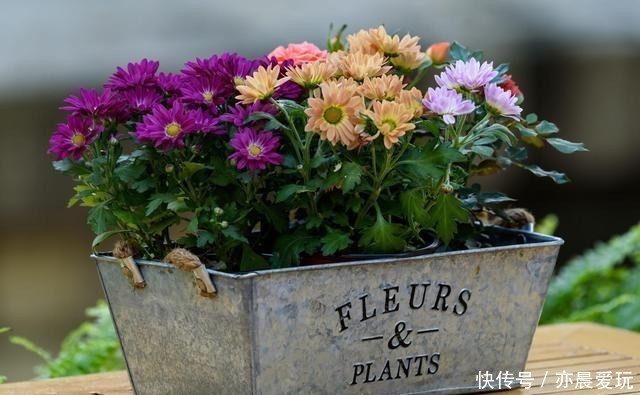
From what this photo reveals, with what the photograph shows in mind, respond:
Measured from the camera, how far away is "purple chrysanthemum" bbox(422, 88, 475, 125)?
133cm

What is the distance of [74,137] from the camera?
1.36 meters

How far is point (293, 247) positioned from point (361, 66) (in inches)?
9.8

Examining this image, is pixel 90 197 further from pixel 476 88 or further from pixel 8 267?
pixel 8 267

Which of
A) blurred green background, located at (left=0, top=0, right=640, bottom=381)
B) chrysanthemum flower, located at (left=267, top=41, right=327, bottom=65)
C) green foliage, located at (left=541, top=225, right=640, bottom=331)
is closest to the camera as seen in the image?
chrysanthemum flower, located at (left=267, top=41, right=327, bottom=65)

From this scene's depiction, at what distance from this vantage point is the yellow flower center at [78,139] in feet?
4.43

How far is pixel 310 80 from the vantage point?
1385 millimetres

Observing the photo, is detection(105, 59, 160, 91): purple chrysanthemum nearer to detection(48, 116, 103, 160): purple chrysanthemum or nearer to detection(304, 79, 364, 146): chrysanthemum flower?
detection(48, 116, 103, 160): purple chrysanthemum

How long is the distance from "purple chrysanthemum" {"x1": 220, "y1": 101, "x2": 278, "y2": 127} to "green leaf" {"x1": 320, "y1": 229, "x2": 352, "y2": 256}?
6.4 inches

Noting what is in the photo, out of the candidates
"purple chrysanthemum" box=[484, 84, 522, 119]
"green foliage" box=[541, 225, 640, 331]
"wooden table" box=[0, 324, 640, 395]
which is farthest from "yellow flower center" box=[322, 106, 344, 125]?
"green foliage" box=[541, 225, 640, 331]

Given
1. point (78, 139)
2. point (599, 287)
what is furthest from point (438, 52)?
point (599, 287)

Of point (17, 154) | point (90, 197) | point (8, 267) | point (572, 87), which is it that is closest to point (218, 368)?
point (90, 197)

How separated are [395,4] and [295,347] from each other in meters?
3.24

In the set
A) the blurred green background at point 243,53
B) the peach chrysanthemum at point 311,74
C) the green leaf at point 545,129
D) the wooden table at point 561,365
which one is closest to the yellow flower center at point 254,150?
the peach chrysanthemum at point 311,74

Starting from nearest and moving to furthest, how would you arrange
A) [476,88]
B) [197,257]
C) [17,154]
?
[197,257]
[476,88]
[17,154]
